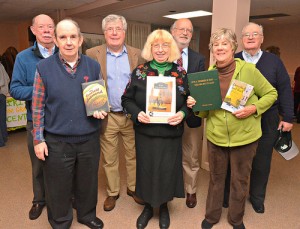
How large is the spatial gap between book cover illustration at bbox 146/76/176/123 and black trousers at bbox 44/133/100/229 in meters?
0.47

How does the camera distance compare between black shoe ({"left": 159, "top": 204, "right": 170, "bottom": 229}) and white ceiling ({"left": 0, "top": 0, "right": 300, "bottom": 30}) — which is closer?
black shoe ({"left": 159, "top": 204, "right": 170, "bottom": 229})

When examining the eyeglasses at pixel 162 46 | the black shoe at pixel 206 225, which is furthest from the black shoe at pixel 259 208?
the eyeglasses at pixel 162 46

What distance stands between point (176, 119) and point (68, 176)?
2.86 feet

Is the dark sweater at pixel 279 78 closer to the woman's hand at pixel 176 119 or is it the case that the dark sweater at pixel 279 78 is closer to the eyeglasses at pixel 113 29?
the woman's hand at pixel 176 119

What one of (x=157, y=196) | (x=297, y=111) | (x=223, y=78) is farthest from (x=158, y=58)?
(x=297, y=111)

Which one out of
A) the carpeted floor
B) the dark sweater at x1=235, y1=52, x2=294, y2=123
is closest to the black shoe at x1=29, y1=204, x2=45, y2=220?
the carpeted floor

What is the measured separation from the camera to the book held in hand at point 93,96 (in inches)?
71.8

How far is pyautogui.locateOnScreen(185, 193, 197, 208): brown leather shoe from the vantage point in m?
2.61

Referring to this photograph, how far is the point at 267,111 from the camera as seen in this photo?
90.8 inches

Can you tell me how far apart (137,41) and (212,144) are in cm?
683

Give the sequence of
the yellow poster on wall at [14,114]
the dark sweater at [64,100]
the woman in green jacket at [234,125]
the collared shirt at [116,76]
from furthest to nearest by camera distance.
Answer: the yellow poster on wall at [14,114] → the collared shirt at [116,76] → the woman in green jacket at [234,125] → the dark sweater at [64,100]

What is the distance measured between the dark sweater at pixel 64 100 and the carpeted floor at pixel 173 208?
2.99ft

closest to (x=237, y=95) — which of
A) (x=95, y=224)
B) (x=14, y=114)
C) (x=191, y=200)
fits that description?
(x=191, y=200)

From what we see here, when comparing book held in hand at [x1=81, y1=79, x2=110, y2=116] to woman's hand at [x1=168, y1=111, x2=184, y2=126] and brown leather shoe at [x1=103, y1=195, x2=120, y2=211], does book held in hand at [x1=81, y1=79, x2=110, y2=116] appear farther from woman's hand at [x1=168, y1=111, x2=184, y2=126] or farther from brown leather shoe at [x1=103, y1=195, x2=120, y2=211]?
brown leather shoe at [x1=103, y1=195, x2=120, y2=211]
